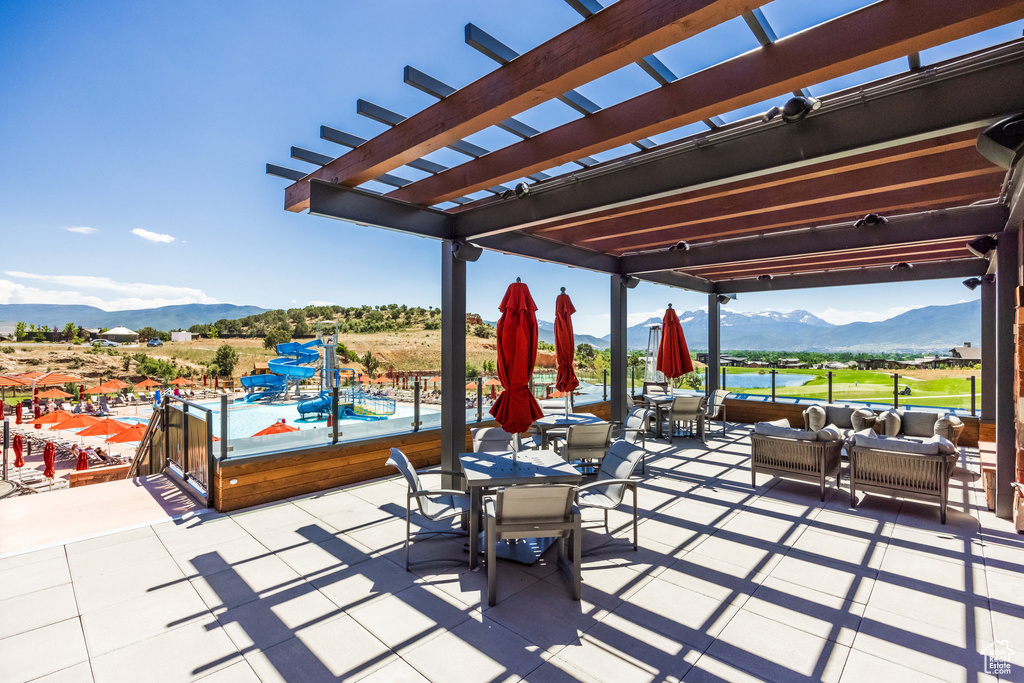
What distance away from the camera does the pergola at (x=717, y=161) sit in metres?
2.26

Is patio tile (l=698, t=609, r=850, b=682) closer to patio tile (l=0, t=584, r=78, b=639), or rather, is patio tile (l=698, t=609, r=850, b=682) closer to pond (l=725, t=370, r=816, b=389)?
patio tile (l=0, t=584, r=78, b=639)

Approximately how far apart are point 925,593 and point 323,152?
586 centimetres

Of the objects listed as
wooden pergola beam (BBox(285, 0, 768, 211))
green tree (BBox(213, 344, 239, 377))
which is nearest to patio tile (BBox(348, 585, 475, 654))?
wooden pergola beam (BBox(285, 0, 768, 211))

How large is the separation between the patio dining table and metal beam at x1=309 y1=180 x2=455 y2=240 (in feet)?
8.35

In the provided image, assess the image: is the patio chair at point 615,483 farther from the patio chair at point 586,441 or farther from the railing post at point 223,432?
the railing post at point 223,432

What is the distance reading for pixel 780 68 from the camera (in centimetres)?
242

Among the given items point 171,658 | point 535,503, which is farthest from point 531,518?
point 171,658

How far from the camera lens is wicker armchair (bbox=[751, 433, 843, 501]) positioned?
17.4 feet

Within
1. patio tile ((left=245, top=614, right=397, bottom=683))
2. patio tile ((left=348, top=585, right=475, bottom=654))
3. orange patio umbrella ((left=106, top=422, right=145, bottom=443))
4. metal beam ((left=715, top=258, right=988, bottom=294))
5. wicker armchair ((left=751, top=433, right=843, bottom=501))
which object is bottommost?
orange patio umbrella ((left=106, top=422, right=145, bottom=443))

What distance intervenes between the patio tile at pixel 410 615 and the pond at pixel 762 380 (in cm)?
904

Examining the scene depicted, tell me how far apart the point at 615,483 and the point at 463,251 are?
10.2 ft

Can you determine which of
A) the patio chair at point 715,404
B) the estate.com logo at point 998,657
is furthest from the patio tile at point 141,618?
the patio chair at point 715,404

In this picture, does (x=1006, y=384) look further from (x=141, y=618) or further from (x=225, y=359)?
(x=225, y=359)

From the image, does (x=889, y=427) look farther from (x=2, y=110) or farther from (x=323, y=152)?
(x=2, y=110)
